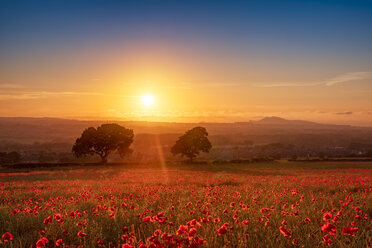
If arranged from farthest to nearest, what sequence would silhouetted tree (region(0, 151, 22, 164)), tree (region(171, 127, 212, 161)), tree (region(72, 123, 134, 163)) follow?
silhouetted tree (region(0, 151, 22, 164)) < tree (region(171, 127, 212, 161)) < tree (region(72, 123, 134, 163))

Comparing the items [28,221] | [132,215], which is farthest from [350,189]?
[28,221]

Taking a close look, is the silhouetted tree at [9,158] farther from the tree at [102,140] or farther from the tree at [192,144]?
the tree at [192,144]

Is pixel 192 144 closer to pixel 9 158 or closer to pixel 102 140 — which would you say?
pixel 102 140

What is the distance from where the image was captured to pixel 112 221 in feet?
18.9

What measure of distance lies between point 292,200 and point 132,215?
4907 mm

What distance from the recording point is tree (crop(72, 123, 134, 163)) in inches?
1998

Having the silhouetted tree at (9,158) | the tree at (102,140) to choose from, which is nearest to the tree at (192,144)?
the tree at (102,140)

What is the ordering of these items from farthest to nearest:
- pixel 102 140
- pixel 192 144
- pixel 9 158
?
pixel 9 158
pixel 192 144
pixel 102 140

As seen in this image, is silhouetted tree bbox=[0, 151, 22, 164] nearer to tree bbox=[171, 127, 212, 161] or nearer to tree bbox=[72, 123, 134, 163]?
tree bbox=[72, 123, 134, 163]

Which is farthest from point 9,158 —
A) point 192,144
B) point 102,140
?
point 192,144

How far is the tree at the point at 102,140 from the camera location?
50750 mm

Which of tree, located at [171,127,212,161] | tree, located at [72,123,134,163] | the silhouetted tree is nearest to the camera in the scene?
tree, located at [72,123,134,163]

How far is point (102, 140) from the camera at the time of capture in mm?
51625

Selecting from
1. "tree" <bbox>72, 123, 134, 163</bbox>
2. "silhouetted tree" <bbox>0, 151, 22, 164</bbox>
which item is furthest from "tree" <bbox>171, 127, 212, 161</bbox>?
"silhouetted tree" <bbox>0, 151, 22, 164</bbox>
